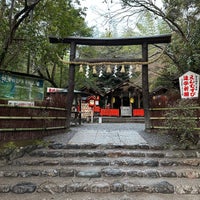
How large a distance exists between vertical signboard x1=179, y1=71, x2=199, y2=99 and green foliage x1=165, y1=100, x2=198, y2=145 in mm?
596

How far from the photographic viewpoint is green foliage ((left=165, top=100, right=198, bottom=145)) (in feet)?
22.5

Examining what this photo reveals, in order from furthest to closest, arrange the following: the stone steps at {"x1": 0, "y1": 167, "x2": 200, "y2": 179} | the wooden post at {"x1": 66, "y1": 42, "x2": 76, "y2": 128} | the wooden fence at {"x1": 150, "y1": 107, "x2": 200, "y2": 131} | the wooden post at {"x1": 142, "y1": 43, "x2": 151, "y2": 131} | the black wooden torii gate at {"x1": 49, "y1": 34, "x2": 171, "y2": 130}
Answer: the wooden post at {"x1": 66, "y1": 42, "x2": 76, "y2": 128} < the black wooden torii gate at {"x1": 49, "y1": 34, "x2": 171, "y2": 130} < the wooden post at {"x1": 142, "y1": 43, "x2": 151, "y2": 131} < the wooden fence at {"x1": 150, "y1": 107, "x2": 200, "y2": 131} < the stone steps at {"x1": 0, "y1": 167, "x2": 200, "y2": 179}

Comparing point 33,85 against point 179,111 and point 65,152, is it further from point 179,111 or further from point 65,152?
point 179,111

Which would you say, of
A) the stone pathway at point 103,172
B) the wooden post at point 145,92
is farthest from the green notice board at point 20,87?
the wooden post at point 145,92

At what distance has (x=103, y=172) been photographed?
5.19 metres

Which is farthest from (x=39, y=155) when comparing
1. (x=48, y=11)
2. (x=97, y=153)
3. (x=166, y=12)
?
(x=166, y=12)

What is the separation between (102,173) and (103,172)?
0.03 metres

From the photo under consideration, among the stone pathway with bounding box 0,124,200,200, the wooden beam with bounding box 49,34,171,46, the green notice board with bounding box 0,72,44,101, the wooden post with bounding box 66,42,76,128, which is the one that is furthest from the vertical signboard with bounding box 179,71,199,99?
the green notice board with bounding box 0,72,44,101

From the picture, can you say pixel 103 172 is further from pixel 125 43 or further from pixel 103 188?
pixel 125 43

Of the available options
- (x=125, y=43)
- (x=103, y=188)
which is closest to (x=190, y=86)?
(x=125, y=43)

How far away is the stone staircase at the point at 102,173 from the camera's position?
4.43 m

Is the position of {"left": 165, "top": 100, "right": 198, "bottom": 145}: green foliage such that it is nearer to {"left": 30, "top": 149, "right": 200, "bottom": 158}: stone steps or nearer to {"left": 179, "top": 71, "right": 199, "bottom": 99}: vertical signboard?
{"left": 179, "top": 71, "right": 199, "bottom": 99}: vertical signboard

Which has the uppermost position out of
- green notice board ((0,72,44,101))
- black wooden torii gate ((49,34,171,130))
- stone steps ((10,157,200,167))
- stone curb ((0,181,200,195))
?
black wooden torii gate ((49,34,171,130))

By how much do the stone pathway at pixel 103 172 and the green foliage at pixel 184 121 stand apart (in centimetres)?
60
